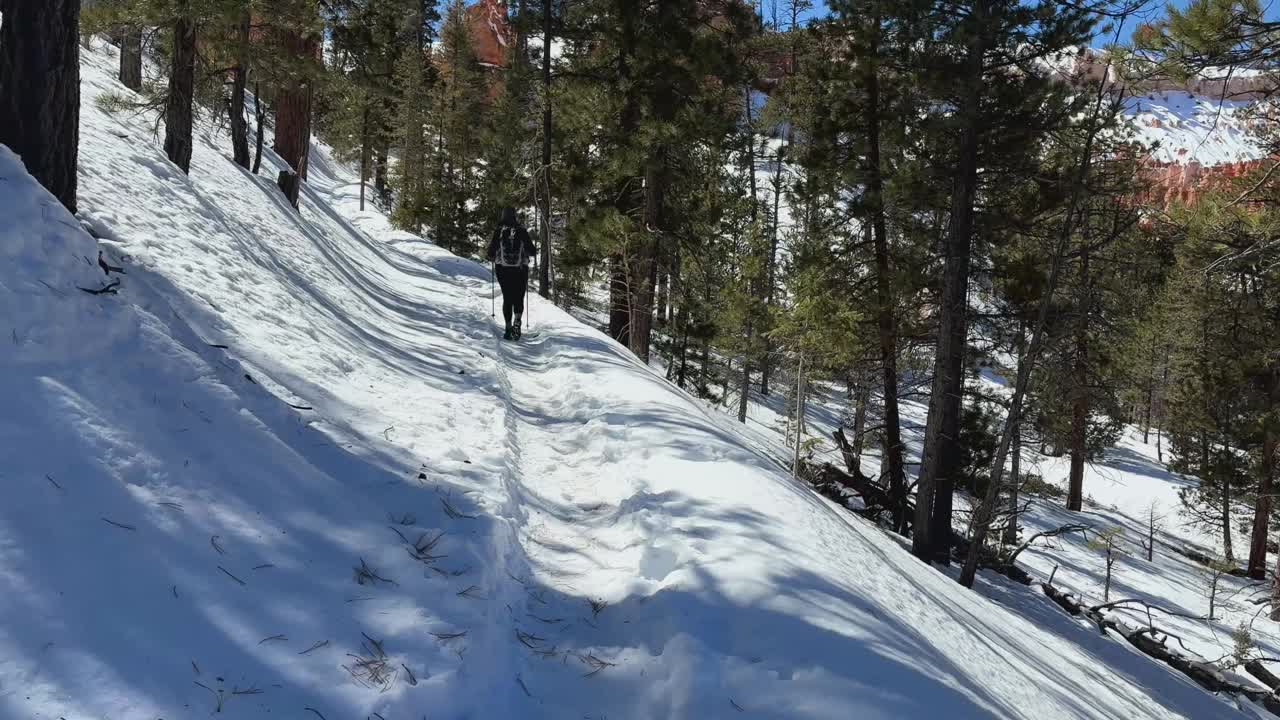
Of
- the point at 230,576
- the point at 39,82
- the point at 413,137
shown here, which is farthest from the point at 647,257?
the point at 413,137

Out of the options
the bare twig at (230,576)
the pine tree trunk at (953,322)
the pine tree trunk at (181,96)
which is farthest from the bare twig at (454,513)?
the pine tree trunk at (953,322)

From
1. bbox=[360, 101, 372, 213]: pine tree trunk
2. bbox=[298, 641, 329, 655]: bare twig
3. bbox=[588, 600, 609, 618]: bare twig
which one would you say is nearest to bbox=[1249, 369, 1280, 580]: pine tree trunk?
bbox=[588, 600, 609, 618]: bare twig

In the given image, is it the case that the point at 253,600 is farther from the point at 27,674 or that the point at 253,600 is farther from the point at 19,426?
the point at 19,426

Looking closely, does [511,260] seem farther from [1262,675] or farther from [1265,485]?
[1265,485]

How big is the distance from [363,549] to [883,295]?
12.0m

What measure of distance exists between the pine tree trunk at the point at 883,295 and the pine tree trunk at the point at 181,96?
37.1 feet

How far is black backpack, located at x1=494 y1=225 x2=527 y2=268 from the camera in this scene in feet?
32.6

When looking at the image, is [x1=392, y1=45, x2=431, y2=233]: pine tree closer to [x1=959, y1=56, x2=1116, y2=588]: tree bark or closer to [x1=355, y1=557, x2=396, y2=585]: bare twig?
[x1=959, y1=56, x2=1116, y2=588]: tree bark

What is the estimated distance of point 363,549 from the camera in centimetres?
349

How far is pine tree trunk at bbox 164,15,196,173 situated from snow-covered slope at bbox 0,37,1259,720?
3.41 m

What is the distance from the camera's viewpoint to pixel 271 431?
162 inches

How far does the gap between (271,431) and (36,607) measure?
6.00ft

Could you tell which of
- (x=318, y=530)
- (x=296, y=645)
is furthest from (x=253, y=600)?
(x=318, y=530)

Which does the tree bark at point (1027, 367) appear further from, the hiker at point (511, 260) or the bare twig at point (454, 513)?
the bare twig at point (454, 513)
